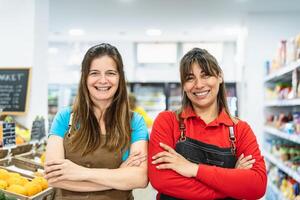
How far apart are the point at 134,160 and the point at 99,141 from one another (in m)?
0.22

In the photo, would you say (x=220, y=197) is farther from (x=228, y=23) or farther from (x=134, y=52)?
(x=134, y=52)

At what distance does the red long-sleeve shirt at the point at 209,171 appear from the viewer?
1651 millimetres

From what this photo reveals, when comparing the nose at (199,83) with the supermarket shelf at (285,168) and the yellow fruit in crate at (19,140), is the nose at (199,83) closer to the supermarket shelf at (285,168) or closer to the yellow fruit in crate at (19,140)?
the supermarket shelf at (285,168)

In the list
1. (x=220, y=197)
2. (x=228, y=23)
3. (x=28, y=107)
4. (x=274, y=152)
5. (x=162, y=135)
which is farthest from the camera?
(x=228, y=23)

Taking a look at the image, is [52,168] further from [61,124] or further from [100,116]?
[100,116]

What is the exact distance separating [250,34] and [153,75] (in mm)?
3718

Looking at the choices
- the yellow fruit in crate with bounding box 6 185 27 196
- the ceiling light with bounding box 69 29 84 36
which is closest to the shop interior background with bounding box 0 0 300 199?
the ceiling light with bounding box 69 29 84 36

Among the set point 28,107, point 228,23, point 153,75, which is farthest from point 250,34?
point 28,107

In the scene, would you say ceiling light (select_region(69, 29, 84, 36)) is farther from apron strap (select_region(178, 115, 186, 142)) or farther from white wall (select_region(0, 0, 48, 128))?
apron strap (select_region(178, 115, 186, 142))

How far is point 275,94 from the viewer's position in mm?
5047

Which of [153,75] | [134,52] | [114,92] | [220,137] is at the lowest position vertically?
[220,137]

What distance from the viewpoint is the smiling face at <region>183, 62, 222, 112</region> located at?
1.82m

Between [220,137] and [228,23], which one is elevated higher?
[228,23]

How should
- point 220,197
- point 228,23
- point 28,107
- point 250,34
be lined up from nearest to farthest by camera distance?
1. point 220,197
2. point 28,107
3. point 250,34
4. point 228,23
